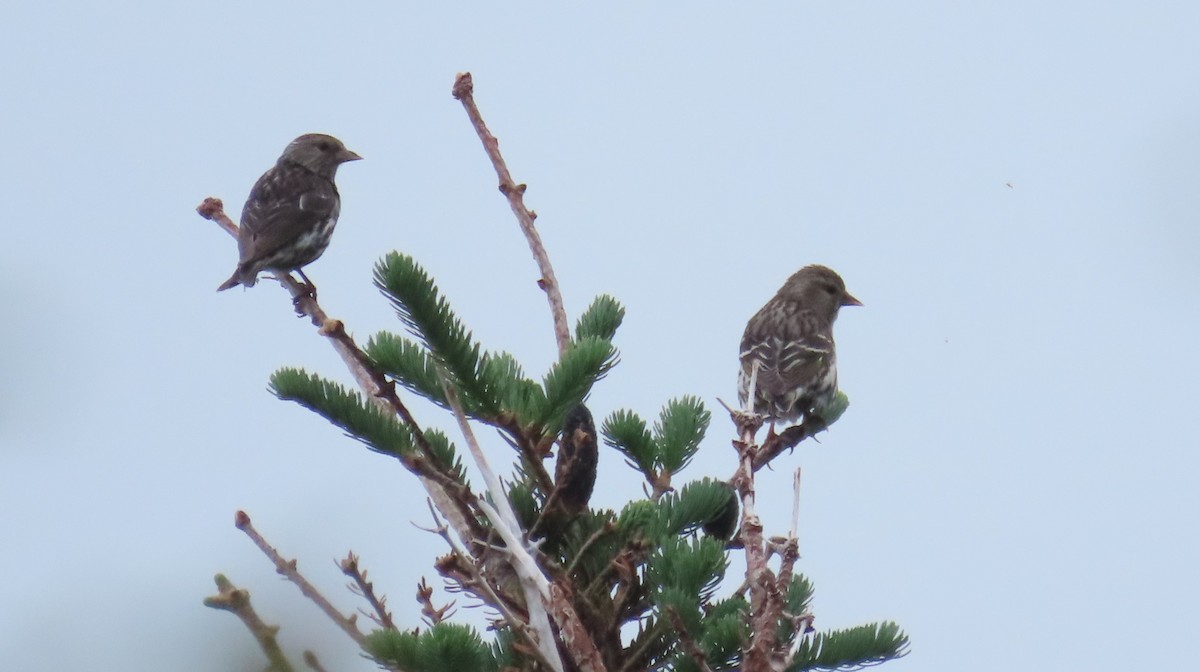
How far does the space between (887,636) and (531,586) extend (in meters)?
0.62

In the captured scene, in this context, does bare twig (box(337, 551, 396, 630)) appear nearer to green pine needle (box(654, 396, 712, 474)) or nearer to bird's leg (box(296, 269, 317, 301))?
green pine needle (box(654, 396, 712, 474))

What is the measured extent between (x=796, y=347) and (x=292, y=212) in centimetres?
224

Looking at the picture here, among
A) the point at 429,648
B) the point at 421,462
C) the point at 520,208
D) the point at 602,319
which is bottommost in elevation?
the point at 429,648

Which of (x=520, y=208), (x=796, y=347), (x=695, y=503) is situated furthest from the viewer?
(x=796, y=347)

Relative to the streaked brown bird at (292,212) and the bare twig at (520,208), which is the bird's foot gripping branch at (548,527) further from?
the streaked brown bird at (292,212)

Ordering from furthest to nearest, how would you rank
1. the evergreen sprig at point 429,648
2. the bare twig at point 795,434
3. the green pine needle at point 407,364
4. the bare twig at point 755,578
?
the bare twig at point 795,434 → the green pine needle at point 407,364 → the evergreen sprig at point 429,648 → the bare twig at point 755,578

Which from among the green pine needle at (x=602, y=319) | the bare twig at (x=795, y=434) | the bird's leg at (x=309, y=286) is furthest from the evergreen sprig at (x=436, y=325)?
the bird's leg at (x=309, y=286)

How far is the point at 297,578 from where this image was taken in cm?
215

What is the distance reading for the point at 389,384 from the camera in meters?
2.24

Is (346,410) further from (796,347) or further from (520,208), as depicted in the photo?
(796,347)

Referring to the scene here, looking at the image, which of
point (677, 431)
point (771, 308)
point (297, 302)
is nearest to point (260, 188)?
point (297, 302)

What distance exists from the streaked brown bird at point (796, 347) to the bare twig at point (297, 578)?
2.79 meters

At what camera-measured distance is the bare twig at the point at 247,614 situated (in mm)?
1753

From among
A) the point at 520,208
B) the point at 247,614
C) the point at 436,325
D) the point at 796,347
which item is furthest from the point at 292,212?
the point at 247,614
